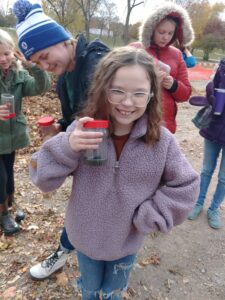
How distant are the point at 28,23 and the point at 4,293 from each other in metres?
2.12

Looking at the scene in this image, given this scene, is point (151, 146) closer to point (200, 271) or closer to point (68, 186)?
point (200, 271)

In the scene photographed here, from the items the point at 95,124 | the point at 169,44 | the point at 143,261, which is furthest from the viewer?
the point at 143,261

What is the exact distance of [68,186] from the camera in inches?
163

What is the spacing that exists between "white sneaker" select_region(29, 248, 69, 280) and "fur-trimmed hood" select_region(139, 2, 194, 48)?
2027 mm

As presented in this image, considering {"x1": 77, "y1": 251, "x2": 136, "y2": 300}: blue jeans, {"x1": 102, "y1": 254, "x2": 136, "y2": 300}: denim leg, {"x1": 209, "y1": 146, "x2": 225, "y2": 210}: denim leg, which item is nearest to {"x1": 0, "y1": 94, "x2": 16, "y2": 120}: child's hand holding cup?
{"x1": 77, "y1": 251, "x2": 136, "y2": 300}: blue jeans

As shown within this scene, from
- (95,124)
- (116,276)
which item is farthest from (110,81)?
(116,276)

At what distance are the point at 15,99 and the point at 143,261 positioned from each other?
1.99 m

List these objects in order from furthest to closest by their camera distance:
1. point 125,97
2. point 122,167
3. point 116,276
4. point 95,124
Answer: point 116,276 → point 122,167 → point 125,97 → point 95,124

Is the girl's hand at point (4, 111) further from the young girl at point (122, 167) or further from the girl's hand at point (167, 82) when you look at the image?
the girl's hand at point (167, 82)

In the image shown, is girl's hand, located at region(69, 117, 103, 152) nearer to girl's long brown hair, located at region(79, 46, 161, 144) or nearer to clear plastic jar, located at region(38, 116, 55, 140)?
girl's long brown hair, located at region(79, 46, 161, 144)

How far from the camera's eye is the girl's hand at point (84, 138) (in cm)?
133

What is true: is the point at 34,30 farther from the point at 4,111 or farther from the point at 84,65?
the point at 4,111

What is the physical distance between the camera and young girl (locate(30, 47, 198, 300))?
1.44 metres

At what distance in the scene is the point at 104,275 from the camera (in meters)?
1.99
